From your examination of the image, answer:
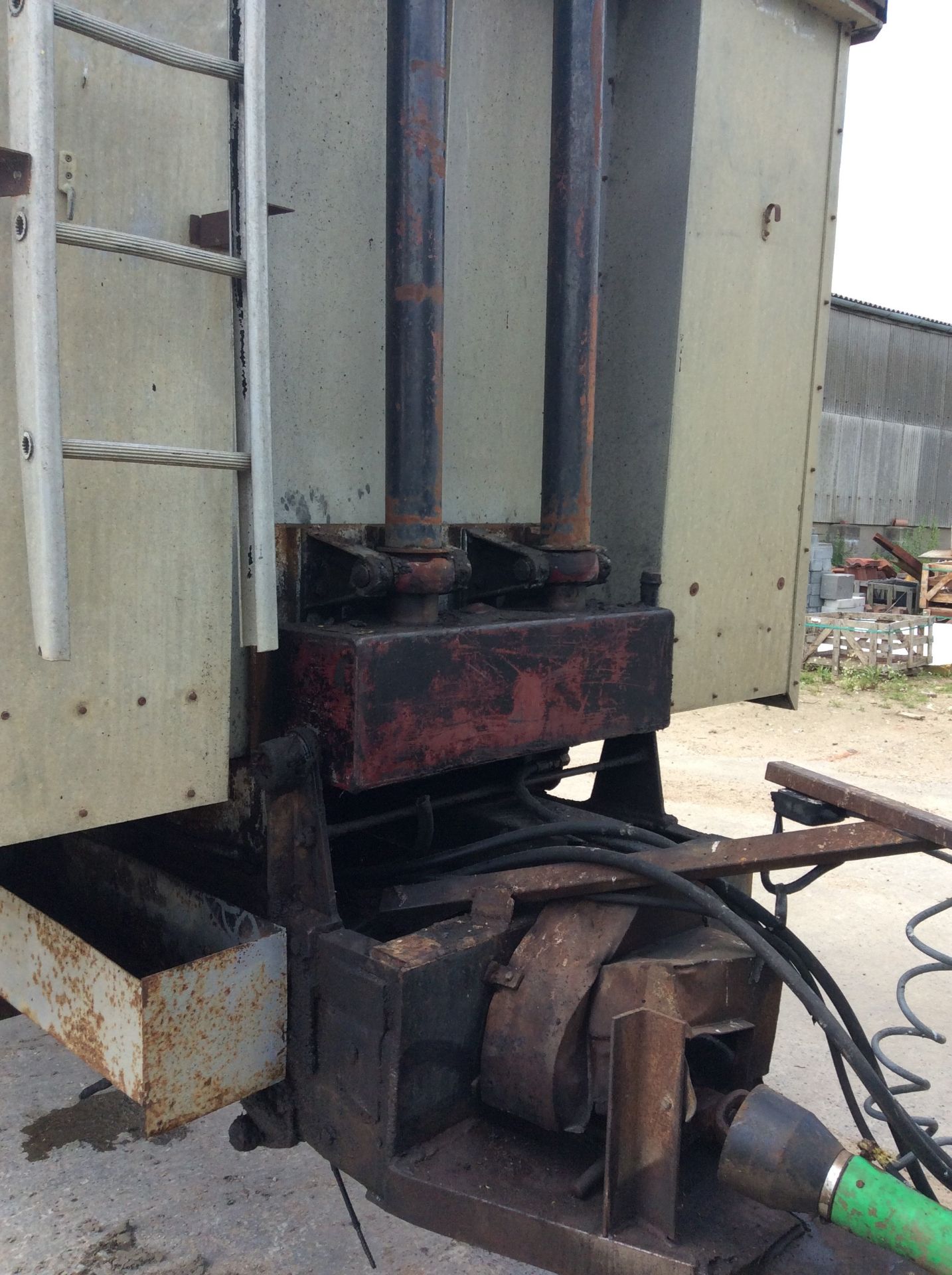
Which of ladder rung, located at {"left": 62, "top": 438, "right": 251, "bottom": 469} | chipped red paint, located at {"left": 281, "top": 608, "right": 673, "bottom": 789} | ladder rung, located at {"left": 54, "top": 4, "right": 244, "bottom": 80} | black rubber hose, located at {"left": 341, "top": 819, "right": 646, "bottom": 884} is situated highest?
ladder rung, located at {"left": 54, "top": 4, "right": 244, "bottom": 80}

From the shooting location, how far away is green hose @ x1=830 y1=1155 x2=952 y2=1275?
1273 mm

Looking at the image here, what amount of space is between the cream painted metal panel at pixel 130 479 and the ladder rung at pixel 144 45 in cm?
7

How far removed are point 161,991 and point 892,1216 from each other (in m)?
1.08

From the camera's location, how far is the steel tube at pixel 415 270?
183 centimetres

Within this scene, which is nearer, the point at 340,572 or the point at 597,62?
the point at 340,572

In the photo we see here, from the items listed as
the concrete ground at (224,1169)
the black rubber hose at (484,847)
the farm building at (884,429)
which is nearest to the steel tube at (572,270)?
the black rubber hose at (484,847)

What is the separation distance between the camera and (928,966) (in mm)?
2865

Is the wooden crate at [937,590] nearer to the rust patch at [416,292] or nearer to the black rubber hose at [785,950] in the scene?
the black rubber hose at [785,950]

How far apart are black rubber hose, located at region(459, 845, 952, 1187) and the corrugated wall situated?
17.4 meters

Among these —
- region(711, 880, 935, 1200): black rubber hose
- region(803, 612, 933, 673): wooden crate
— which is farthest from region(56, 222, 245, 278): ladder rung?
region(803, 612, 933, 673): wooden crate

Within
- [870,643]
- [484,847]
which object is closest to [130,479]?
[484,847]

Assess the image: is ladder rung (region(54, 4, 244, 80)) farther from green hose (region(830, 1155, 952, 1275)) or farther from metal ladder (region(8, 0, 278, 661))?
green hose (region(830, 1155, 952, 1275))

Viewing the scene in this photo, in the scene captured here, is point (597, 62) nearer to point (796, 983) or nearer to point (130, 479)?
point (130, 479)

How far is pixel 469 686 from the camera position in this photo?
1.92 metres
